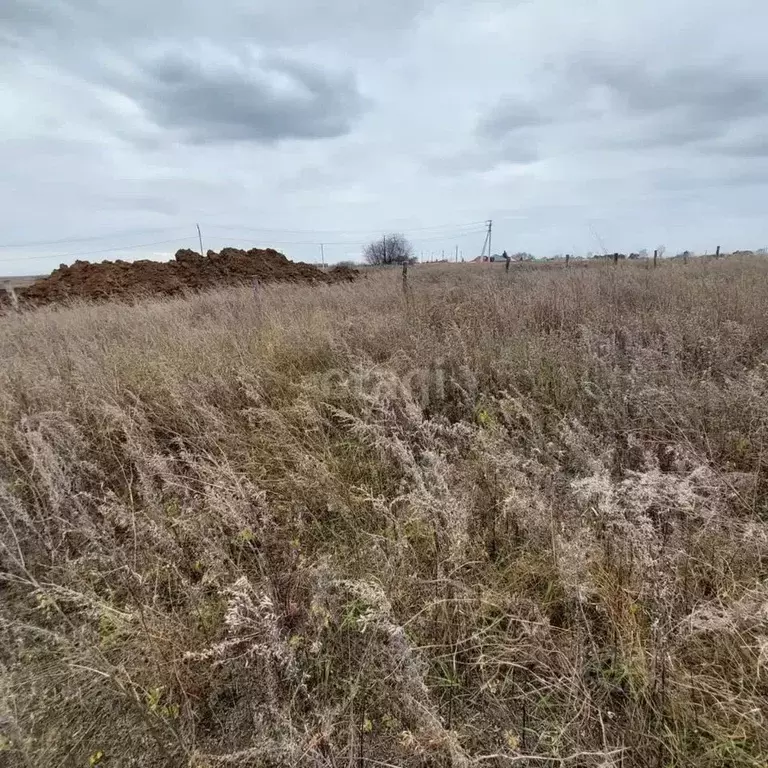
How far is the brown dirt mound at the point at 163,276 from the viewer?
41.3 ft

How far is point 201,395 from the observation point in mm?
3033

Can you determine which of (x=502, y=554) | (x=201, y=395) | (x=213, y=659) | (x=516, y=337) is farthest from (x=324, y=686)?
(x=516, y=337)

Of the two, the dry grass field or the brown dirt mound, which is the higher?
the brown dirt mound

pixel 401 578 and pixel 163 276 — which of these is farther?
pixel 163 276

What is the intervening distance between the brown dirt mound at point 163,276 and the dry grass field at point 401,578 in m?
10.6

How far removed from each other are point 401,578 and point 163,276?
14.9 m

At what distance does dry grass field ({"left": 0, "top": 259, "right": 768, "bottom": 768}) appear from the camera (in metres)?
1.22

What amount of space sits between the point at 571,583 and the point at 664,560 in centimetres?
37

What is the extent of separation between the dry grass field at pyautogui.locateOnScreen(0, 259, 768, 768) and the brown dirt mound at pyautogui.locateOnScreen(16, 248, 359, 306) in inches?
417

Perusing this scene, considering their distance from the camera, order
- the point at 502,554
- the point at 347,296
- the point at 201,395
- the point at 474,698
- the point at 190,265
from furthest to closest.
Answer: the point at 190,265 < the point at 347,296 < the point at 201,395 < the point at 502,554 < the point at 474,698

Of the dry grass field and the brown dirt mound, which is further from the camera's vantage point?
the brown dirt mound

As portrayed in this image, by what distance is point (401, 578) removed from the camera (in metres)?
1.69

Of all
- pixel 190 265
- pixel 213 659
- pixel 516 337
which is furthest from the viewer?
pixel 190 265

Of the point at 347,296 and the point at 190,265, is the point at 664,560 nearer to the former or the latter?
the point at 347,296
